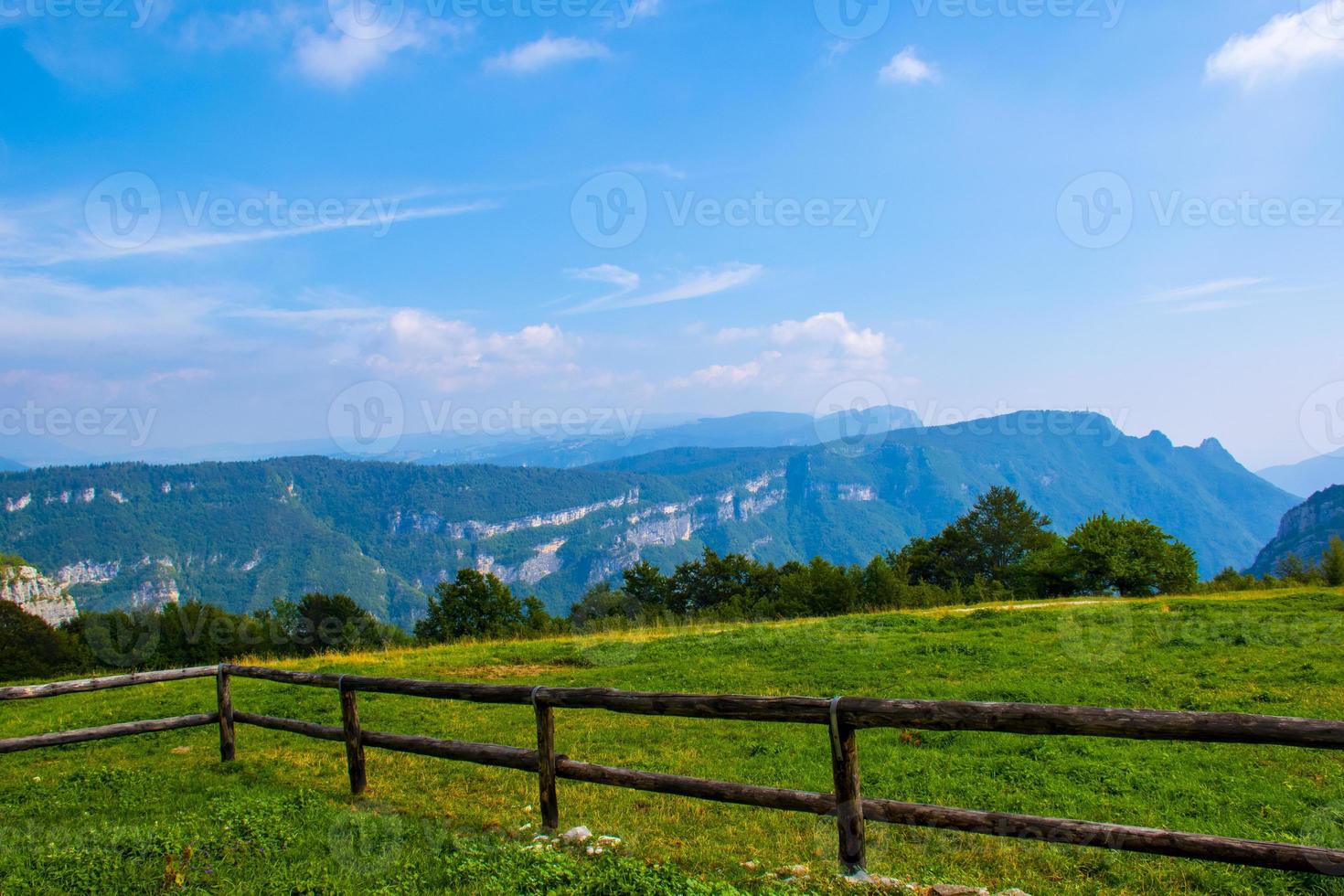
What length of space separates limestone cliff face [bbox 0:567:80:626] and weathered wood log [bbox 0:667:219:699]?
147380 millimetres

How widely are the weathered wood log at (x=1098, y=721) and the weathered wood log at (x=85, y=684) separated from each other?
10.1 meters

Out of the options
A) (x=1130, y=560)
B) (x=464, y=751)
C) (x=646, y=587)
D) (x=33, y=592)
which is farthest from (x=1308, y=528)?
(x=33, y=592)

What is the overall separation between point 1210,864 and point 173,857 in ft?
29.1

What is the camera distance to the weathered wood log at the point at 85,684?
31.6ft

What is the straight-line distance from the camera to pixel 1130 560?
130ft

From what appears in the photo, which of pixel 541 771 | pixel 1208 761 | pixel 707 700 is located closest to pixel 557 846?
pixel 541 771

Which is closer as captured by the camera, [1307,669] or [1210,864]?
[1210,864]

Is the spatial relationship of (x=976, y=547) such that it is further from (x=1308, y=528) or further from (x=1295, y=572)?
(x=1308, y=528)

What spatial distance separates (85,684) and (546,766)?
24.2 feet

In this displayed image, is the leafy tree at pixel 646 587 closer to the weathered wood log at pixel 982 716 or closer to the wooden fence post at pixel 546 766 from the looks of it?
the wooden fence post at pixel 546 766

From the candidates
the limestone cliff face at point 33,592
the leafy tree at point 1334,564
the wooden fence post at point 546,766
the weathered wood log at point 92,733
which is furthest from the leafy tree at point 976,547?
the limestone cliff face at point 33,592

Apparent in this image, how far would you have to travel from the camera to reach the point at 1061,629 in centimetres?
1950

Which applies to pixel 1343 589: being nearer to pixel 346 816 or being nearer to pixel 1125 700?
pixel 1125 700

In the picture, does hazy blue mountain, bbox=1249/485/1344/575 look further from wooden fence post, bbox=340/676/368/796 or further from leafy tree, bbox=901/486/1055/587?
wooden fence post, bbox=340/676/368/796
